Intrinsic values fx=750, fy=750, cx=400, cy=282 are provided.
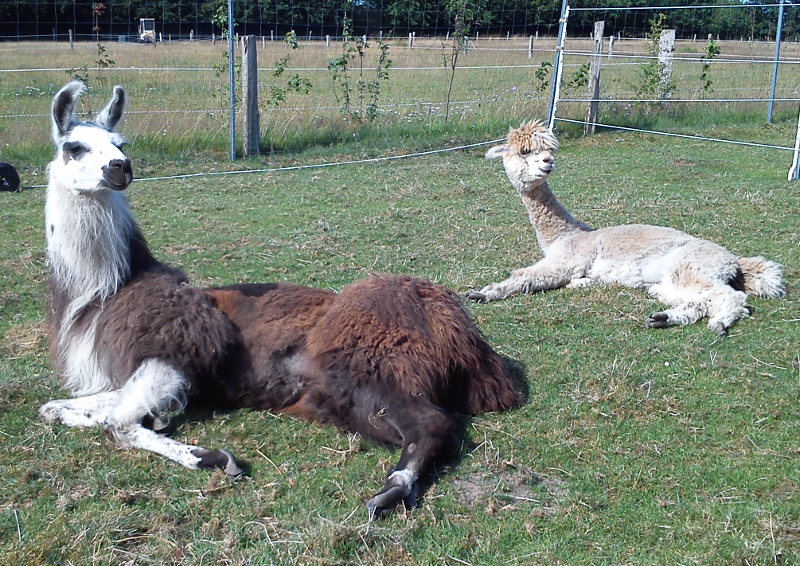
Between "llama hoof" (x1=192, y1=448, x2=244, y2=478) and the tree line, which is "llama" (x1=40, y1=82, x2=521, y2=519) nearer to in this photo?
"llama hoof" (x1=192, y1=448, x2=244, y2=478)

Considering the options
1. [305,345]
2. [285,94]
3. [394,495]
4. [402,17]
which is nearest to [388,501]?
[394,495]

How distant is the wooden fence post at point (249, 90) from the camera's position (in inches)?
437

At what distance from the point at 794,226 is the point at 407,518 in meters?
6.18

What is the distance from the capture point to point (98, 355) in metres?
3.67

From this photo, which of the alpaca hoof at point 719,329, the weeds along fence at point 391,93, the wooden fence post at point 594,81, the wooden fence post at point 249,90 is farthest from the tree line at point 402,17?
the alpaca hoof at point 719,329

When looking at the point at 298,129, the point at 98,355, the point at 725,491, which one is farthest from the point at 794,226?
the point at 298,129

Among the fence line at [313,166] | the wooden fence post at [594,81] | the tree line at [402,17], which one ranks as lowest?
the fence line at [313,166]

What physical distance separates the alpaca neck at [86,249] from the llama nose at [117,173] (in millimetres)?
190

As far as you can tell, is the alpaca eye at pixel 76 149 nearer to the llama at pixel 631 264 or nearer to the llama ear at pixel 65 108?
the llama ear at pixel 65 108

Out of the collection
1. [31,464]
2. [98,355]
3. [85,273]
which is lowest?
[31,464]

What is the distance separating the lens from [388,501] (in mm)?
2863

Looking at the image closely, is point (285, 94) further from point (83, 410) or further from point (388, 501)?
point (388, 501)

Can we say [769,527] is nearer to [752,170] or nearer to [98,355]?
[98,355]

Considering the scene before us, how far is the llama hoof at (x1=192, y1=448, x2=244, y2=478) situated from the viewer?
3178mm
